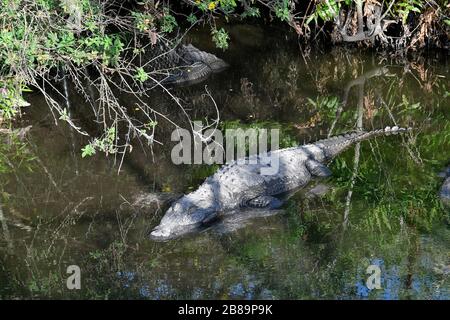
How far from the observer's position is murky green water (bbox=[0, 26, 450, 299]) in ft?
18.9

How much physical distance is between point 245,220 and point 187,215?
24.1 inches

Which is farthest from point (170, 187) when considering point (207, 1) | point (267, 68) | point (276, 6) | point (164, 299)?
point (267, 68)

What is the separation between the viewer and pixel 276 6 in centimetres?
1049

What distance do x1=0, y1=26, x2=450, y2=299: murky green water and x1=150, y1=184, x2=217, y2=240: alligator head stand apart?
5.2 inches

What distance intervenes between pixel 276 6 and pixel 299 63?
1.78 metres

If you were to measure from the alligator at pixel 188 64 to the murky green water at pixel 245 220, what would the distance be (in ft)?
3.43

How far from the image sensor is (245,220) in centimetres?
689
